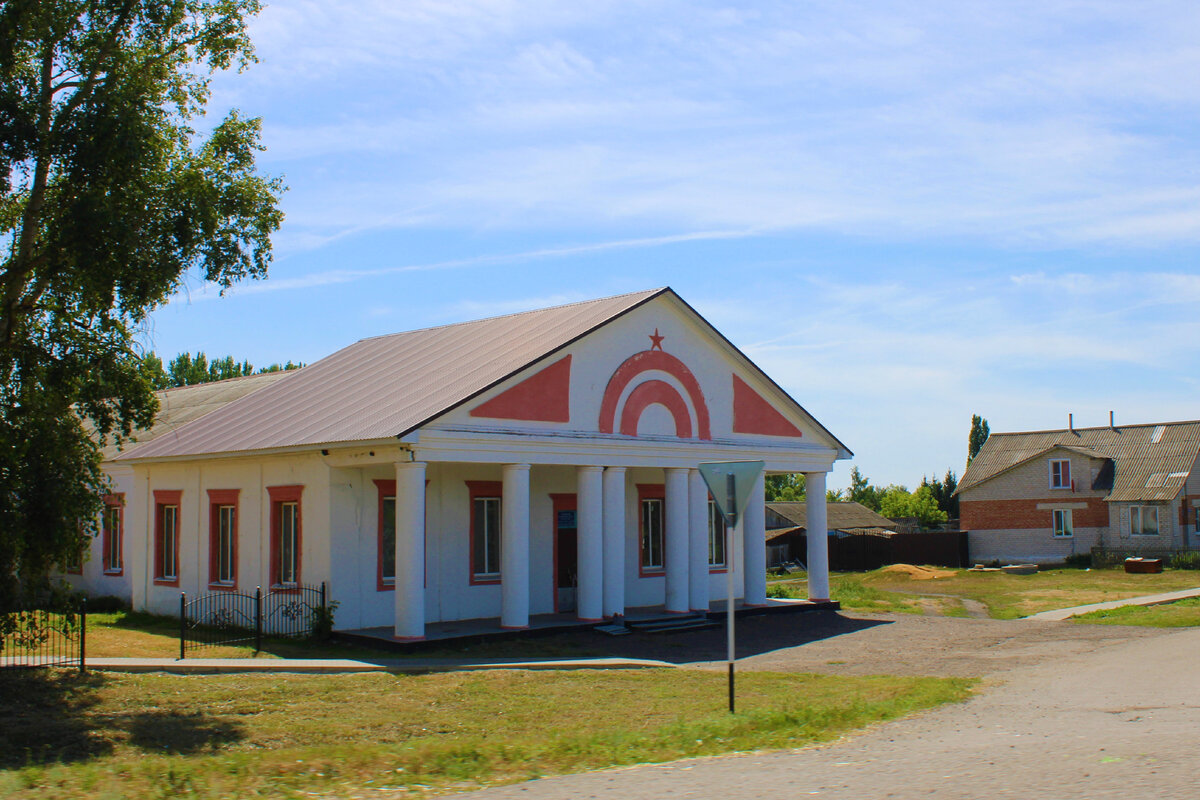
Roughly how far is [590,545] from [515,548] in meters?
1.90

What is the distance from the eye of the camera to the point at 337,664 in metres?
15.3

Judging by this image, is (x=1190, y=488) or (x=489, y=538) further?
(x=1190, y=488)

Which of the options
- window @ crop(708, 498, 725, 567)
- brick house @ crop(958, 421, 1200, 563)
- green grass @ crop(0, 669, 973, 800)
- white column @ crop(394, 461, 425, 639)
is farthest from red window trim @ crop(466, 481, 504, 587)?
brick house @ crop(958, 421, 1200, 563)

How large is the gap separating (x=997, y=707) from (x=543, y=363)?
33.4 ft

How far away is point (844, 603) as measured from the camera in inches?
1056

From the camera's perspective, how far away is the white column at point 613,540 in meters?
20.5

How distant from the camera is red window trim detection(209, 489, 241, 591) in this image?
69.2 ft

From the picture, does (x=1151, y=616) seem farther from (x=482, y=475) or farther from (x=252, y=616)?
(x=252, y=616)

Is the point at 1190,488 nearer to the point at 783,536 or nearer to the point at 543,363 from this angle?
the point at 783,536

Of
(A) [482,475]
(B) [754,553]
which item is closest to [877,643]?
(B) [754,553]

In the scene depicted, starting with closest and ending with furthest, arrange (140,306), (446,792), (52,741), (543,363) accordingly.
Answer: (446,792) < (52,741) < (140,306) < (543,363)

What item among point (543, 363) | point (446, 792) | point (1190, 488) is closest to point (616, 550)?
point (543, 363)

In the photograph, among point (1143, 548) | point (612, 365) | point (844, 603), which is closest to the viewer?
point (612, 365)

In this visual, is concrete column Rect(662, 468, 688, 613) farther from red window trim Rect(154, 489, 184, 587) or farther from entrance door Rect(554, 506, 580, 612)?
red window trim Rect(154, 489, 184, 587)
